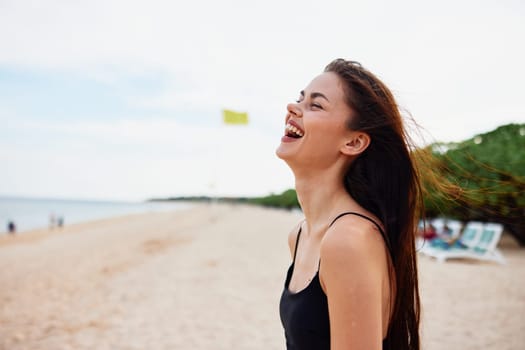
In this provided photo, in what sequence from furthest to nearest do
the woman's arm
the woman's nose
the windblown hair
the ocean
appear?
the ocean < the woman's nose < the windblown hair < the woman's arm

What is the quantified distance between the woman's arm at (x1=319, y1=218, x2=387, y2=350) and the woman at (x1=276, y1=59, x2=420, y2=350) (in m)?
0.08

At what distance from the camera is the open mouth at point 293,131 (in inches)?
60.1

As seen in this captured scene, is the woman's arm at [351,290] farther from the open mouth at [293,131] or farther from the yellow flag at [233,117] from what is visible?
the yellow flag at [233,117]

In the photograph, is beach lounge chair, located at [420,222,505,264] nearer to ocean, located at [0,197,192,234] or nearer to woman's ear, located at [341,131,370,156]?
woman's ear, located at [341,131,370,156]

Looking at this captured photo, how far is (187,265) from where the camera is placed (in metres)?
11.0

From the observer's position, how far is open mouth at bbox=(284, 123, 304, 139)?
5.01ft

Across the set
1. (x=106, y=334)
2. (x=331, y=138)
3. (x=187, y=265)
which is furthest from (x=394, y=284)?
(x=187, y=265)

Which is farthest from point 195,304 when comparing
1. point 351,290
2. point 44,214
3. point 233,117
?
point 44,214

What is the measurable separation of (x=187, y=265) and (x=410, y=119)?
1022 cm

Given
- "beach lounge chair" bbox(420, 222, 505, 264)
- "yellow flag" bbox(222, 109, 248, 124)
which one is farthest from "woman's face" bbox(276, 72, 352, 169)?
"yellow flag" bbox(222, 109, 248, 124)

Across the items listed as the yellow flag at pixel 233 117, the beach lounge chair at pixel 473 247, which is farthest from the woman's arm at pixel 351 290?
the yellow flag at pixel 233 117

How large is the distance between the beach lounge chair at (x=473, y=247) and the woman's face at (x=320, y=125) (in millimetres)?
11291

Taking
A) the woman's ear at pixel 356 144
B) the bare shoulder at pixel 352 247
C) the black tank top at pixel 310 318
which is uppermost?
the woman's ear at pixel 356 144

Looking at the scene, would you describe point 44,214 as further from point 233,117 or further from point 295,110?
point 295,110
